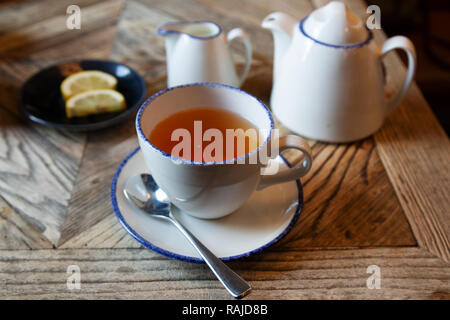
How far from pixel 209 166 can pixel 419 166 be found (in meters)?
0.41

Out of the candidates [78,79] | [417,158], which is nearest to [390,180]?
[417,158]

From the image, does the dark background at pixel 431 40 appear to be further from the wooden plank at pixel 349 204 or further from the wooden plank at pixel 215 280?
the wooden plank at pixel 215 280

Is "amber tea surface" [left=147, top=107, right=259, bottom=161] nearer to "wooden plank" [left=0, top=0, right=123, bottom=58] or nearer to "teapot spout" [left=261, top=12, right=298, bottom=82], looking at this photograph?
"teapot spout" [left=261, top=12, right=298, bottom=82]

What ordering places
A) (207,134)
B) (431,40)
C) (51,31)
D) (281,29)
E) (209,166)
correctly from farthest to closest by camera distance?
1. (431,40)
2. (51,31)
3. (281,29)
4. (207,134)
5. (209,166)

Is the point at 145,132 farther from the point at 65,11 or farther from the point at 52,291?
the point at 65,11

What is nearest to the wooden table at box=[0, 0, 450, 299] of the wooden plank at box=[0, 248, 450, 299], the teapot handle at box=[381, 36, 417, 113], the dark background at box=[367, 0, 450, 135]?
the wooden plank at box=[0, 248, 450, 299]

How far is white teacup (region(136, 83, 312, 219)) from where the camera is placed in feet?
1.61

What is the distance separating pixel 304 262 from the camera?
0.54 m

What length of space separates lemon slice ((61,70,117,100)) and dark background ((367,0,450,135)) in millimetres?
1207

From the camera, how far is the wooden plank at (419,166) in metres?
0.59

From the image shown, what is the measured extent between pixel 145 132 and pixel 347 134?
1.19 ft

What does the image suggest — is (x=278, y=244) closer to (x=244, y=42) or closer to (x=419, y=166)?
(x=419, y=166)

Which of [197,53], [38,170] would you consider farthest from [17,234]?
[197,53]

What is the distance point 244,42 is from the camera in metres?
0.81
